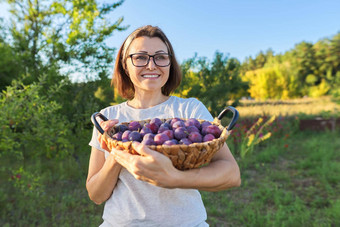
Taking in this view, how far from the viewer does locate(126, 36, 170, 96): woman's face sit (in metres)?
1.46

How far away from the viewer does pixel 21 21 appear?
7.04 metres

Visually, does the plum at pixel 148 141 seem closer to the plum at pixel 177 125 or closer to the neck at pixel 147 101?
the plum at pixel 177 125

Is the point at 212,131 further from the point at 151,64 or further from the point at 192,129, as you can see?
the point at 151,64

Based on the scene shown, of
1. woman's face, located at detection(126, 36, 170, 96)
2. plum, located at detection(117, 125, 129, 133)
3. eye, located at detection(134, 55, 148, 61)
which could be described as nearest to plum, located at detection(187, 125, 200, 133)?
plum, located at detection(117, 125, 129, 133)

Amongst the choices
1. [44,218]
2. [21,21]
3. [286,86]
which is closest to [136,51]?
[44,218]

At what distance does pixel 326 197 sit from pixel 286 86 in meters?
27.0

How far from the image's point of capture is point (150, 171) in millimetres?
978

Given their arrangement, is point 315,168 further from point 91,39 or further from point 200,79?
point 91,39

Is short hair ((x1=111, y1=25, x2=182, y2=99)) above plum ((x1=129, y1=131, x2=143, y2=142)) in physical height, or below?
above

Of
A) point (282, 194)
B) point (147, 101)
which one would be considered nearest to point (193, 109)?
point (147, 101)

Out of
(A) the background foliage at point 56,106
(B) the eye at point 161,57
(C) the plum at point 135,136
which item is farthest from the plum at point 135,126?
(A) the background foliage at point 56,106

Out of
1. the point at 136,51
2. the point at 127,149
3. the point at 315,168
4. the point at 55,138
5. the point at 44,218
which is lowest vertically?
the point at 315,168

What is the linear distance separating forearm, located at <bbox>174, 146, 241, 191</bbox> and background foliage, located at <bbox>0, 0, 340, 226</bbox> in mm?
2713

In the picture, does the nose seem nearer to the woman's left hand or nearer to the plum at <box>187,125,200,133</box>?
the plum at <box>187,125,200,133</box>
